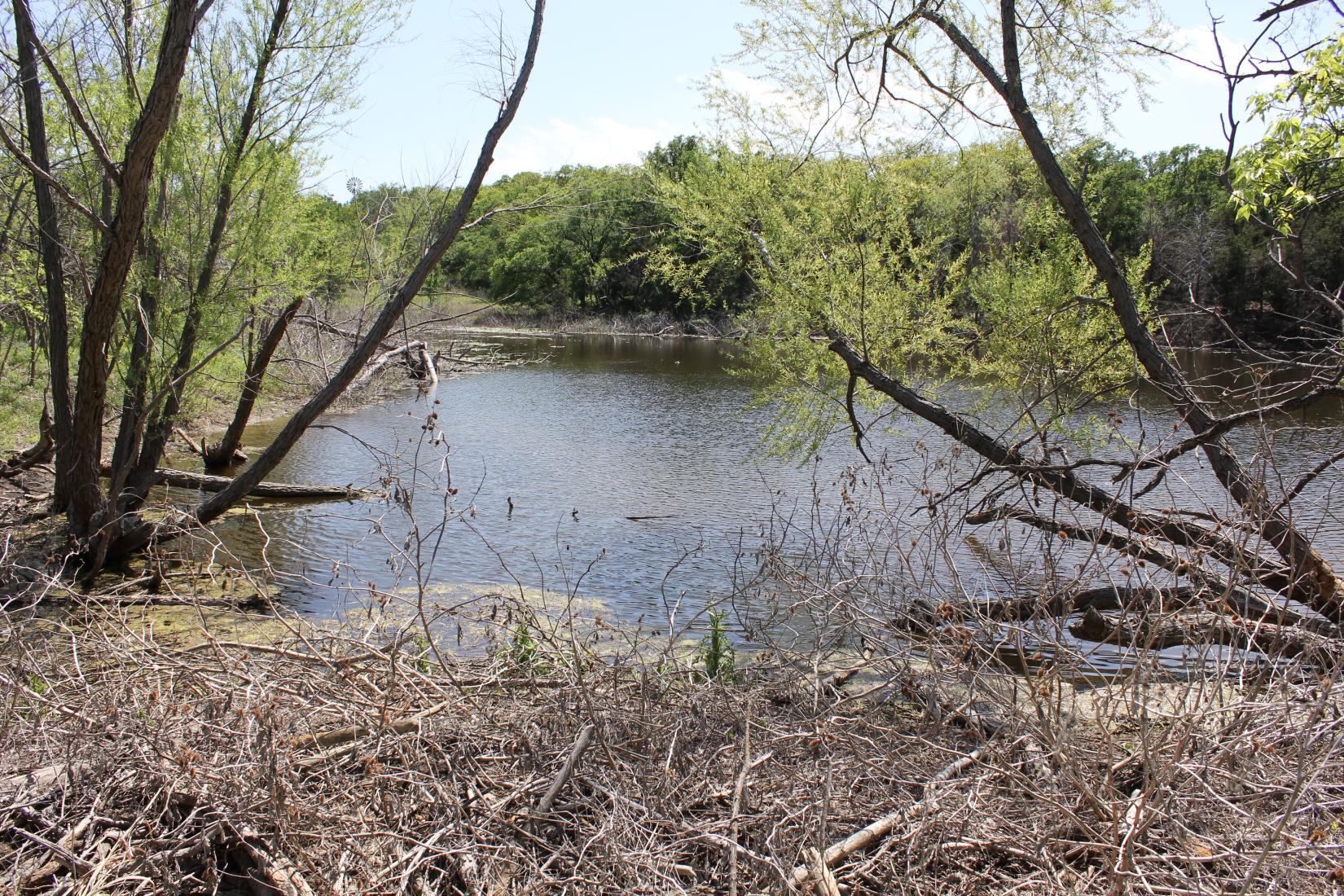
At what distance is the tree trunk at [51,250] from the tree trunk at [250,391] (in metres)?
1.75

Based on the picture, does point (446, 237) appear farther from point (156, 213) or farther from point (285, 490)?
point (285, 490)

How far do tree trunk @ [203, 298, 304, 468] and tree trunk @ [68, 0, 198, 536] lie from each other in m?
1.83

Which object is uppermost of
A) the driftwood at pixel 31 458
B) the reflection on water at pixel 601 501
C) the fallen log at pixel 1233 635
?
the fallen log at pixel 1233 635

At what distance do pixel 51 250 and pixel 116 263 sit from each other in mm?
1514

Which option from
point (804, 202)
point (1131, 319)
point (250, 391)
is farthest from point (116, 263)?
point (1131, 319)

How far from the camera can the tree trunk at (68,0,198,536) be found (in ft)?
20.2

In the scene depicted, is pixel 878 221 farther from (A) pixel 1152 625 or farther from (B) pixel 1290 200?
(A) pixel 1152 625

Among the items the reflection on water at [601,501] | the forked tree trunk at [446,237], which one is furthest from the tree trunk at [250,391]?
the forked tree trunk at [446,237]

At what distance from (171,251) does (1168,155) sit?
51501 millimetres

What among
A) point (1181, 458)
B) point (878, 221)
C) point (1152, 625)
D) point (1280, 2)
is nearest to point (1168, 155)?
point (1181, 458)

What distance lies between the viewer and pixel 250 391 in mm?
11734

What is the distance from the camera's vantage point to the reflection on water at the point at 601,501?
6.78 metres

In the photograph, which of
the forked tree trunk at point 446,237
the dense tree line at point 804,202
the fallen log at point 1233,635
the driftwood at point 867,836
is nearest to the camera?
the driftwood at point 867,836

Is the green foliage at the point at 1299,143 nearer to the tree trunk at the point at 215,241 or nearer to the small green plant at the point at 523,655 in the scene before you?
the small green plant at the point at 523,655
